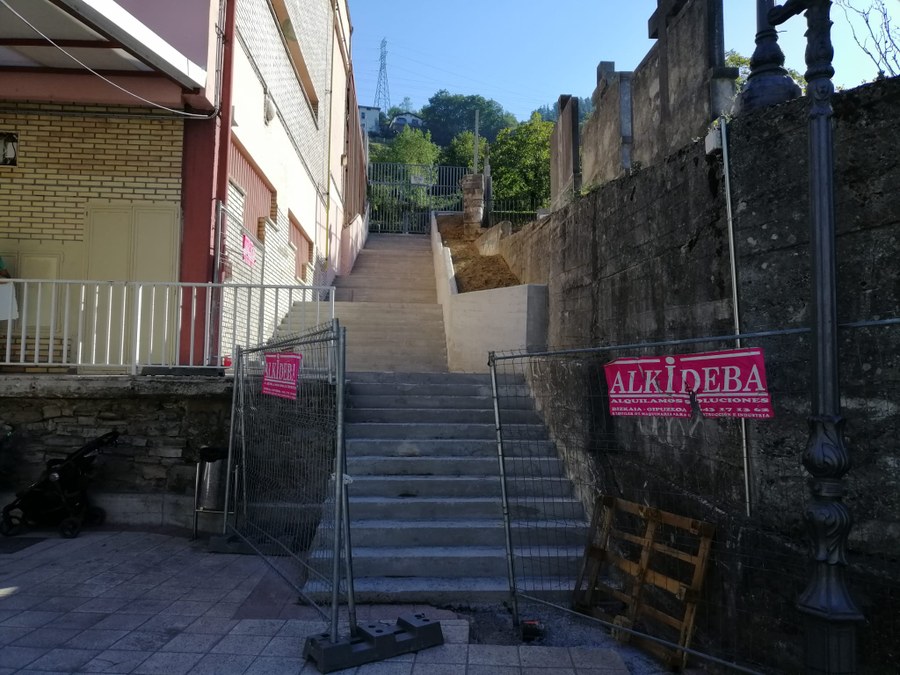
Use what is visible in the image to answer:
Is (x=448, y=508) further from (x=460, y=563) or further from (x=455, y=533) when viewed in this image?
(x=460, y=563)

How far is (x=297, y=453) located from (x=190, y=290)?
377 cm

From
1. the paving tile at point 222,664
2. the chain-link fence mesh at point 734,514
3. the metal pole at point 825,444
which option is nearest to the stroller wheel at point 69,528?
the paving tile at point 222,664

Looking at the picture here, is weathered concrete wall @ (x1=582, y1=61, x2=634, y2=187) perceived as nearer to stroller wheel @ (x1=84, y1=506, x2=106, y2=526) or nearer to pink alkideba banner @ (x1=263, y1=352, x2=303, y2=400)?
pink alkideba banner @ (x1=263, y1=352, x2=303, y2=400)

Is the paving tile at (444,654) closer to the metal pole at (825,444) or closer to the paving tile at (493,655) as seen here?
the paving tile at (493,655)

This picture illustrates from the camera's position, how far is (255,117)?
9516mm

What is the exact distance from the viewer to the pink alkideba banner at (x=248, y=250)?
901 centimetres

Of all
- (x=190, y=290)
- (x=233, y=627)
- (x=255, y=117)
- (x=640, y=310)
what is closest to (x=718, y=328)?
(x=640, y=310)

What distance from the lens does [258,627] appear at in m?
4.10

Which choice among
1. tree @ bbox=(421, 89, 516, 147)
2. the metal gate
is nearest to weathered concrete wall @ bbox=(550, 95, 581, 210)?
the metal gate

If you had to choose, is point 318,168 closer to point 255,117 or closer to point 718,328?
point 255,117

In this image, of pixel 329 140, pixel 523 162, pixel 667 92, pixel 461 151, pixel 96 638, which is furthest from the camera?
pixel 461 151

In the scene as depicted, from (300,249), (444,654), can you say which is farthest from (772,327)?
Answer: (300,249)

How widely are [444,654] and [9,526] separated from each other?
4.95 m

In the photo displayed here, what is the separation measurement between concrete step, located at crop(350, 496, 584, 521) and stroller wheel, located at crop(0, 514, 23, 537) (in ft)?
11.4
